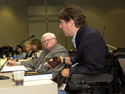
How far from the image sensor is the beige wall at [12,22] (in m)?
8.60

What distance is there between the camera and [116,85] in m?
1.60

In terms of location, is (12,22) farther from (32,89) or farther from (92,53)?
(32,89)

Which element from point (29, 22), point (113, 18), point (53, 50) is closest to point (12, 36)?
point (29, 22)

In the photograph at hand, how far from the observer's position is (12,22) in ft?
28.8

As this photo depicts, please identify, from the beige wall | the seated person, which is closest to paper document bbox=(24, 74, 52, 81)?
the seated person

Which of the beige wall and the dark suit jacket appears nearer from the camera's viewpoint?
the dark suit jacket

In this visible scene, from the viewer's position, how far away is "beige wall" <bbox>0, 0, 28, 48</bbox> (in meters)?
8.60

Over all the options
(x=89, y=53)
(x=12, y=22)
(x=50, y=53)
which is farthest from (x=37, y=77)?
(x=12, y=22)

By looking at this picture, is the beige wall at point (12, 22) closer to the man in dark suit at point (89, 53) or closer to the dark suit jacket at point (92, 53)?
the man in dark suit at point (89, 53)

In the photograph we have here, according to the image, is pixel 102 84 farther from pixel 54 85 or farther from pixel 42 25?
pixel 42 25

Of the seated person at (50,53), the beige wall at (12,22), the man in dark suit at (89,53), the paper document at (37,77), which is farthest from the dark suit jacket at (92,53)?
the beige wall at (12,22)

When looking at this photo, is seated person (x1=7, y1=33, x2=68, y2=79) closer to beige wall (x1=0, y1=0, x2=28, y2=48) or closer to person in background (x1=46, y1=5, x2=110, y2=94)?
person in background (x1=46, y1=5, x2=110, y2=94)

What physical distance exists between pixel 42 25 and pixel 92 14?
2203 millimetres

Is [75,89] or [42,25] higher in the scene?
[42,25]
